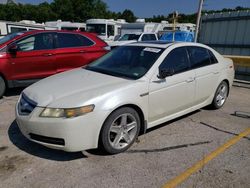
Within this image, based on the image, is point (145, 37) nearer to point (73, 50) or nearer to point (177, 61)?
point (73, 50)

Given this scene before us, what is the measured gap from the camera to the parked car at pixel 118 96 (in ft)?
9.66

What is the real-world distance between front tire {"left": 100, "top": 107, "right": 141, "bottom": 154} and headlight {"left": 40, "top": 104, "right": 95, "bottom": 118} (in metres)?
0.32

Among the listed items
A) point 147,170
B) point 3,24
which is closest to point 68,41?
point 147,170

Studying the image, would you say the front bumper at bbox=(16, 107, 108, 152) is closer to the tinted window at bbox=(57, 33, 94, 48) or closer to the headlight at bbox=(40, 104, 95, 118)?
the headlight at bbox=(40, 104, 95, 118)

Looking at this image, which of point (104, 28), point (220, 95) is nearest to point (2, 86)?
point (220, 95)

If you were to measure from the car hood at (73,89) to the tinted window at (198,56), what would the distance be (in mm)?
1542

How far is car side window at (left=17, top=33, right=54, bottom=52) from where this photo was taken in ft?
19.1

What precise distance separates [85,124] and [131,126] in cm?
79

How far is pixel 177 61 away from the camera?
409 cm

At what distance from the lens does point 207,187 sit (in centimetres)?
269

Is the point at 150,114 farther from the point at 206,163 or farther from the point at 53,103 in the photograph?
the point at 53,103

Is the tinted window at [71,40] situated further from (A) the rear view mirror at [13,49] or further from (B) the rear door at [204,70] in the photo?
(B) the rear door at [204,70]

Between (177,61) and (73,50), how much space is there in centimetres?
329

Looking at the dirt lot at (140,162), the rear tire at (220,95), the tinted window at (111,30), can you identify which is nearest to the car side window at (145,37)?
the tinted window at (111,30)
